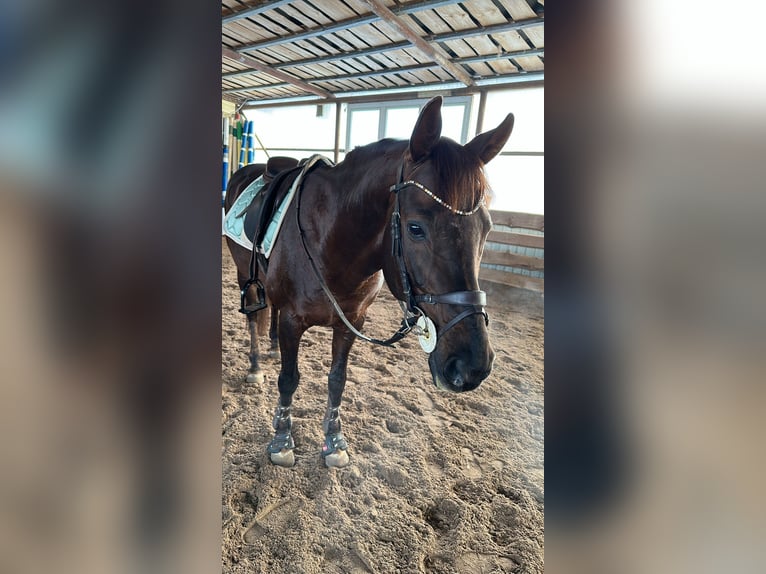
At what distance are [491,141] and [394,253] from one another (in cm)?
40

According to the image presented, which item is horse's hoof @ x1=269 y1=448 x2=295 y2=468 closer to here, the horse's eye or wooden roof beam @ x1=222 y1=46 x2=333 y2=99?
the horse's eye

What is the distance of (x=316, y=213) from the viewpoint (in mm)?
1351

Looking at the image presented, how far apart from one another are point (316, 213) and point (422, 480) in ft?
3.66

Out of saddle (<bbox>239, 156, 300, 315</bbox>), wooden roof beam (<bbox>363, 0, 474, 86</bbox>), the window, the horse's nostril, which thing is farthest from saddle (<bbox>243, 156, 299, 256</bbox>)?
the horse's nostril

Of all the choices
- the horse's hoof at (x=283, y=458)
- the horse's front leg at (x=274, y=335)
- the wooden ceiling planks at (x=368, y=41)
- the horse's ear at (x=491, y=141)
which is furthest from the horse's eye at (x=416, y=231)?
the horse's front leg at (x=274, y=335)

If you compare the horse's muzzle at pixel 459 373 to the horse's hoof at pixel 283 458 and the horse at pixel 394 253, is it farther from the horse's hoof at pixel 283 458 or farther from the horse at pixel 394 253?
the horse's hoof at pixel 283 458

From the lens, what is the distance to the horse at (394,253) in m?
0.89

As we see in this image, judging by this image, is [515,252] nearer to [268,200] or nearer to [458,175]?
[268,200]

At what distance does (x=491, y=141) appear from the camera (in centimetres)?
97

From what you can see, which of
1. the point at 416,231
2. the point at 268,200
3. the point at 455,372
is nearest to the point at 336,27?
the point at 268,200

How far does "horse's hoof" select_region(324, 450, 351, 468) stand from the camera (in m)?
1.47

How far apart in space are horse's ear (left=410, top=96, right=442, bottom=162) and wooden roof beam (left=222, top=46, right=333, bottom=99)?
0.69 m
